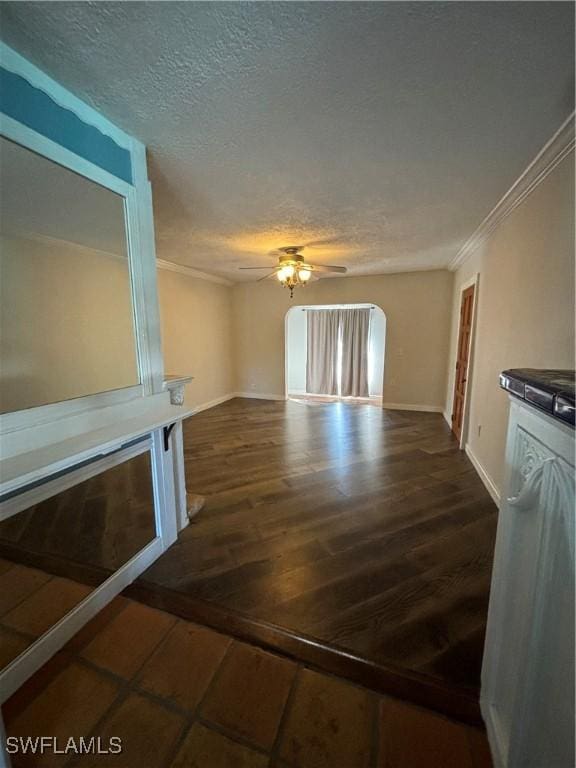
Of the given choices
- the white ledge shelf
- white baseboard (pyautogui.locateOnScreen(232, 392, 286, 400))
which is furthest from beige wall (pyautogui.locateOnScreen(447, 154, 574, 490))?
white baseboard (pyautogui.locateOnScreen(232, 392, 286, 400))

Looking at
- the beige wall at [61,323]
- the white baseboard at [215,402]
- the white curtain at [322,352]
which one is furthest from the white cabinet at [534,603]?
the white curtain at [322,352]

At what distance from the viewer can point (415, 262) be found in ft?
14.6

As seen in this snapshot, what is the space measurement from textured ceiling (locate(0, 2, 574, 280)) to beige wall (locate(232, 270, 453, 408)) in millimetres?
2912

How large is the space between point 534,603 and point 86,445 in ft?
5.02

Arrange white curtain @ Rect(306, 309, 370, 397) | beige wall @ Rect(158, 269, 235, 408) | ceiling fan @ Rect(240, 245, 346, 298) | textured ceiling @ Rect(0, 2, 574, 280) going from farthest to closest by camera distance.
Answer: white curtain @ Rect(306, 309, 370, 397)
beige wall @ Rect(158, 269, 235, 408)
ceiling fan @ Rect(240, 245, 346, 298)
textured ceiling @ Rect(0, 2, 574, 280)

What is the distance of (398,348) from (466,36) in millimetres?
4661

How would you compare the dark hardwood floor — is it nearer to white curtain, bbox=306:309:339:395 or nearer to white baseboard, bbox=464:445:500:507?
white baseboard, bbox=464:445:500:507

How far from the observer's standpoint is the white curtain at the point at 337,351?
745cm

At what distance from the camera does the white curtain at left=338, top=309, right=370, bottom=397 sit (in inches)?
292

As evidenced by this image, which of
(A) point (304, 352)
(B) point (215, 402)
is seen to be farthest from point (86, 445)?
(A) point (304, 352)

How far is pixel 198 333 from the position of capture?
17.4 ft

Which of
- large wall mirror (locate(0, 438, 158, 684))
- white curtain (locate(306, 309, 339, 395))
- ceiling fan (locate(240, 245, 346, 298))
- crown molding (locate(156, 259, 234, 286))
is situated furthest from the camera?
white curtain (locate(306, 309, 339, 395))

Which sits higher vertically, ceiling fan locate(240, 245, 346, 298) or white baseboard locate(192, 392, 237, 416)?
ceiling fan locate(240, 245, 346, 298)

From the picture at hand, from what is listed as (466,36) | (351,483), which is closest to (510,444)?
(466,36)
